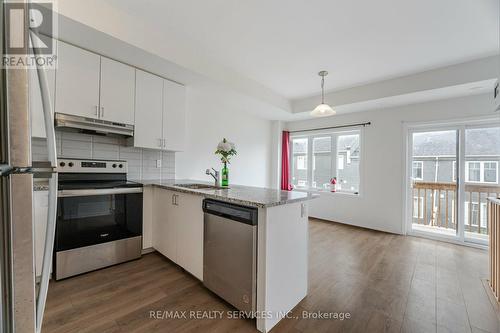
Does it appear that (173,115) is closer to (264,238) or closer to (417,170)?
(264,238)

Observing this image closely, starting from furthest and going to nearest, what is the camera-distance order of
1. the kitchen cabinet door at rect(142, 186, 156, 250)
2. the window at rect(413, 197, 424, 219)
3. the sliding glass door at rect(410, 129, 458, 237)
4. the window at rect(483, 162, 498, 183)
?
1. the window at rect(413, 197, 424, 219)
2. the sliding glass door at rect(410, 129, 458, 237)
3. the window at rect(483, 162, 498, 183)
4. the kitchen cabinet door at rect(142, 186, 156, 250)

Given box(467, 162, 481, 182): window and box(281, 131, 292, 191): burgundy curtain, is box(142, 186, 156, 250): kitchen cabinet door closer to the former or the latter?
box(281, 131, 292, 191): burgundy curtain

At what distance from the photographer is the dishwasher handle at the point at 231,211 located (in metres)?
1.56

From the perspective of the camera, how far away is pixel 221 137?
14.1ft

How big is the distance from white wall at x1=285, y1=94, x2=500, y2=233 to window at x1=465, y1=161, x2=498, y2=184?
826mm

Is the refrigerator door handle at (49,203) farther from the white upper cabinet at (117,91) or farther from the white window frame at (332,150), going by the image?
the white window frame at (332,150)

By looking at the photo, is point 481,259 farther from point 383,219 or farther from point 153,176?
point 153,176

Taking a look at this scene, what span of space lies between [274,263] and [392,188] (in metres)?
3.55

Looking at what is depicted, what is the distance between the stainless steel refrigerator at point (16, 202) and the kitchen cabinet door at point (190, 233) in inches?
55.0

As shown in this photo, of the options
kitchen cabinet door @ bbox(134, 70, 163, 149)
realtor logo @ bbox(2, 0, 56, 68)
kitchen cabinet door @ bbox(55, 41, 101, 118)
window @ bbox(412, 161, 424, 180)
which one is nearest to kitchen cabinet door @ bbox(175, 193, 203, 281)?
kitchen cabinet door @ bbox(134, 70, 163, 149)

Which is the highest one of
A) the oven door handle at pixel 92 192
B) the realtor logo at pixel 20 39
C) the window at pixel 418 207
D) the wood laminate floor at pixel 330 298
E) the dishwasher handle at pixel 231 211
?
the realtor logo at pixel 20 39

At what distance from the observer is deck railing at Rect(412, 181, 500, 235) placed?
11.4 ft

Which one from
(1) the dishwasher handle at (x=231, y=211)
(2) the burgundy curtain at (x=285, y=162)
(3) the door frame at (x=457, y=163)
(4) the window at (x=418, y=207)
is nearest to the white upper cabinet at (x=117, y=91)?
(1) the dishwasher handle at (x=231, y=211)

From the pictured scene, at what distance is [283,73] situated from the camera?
341 centimetres
